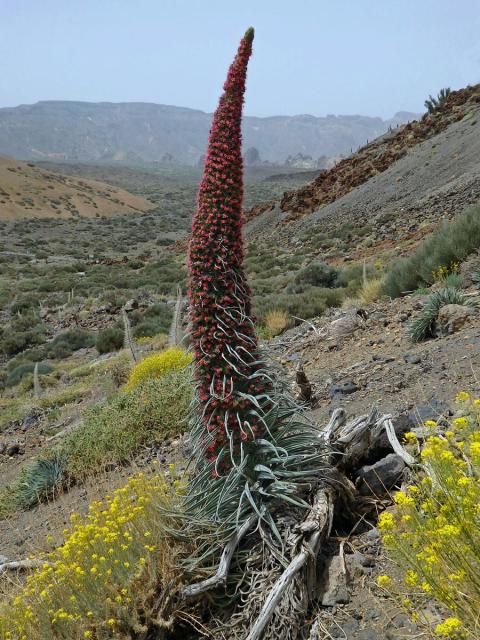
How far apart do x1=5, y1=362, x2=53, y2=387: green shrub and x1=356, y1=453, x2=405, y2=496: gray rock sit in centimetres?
1328

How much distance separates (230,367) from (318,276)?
14.1 meters

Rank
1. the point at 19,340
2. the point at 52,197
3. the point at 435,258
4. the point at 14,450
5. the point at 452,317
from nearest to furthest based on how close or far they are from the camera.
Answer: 1. the point at 452,317
2. the point at 14,450
3. the point at 435,258
4. the point at 19,340
5. the point at 52,197

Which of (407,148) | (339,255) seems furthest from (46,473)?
(407,148)

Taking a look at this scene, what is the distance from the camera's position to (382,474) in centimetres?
354

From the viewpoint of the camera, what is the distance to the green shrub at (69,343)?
57.5 feet

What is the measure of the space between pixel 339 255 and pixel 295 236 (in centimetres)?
981

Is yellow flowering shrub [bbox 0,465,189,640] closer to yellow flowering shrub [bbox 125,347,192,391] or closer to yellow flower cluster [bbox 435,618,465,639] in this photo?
yellow flower cluster [bbox 435,618,465,639]

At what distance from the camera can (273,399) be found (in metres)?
3.32

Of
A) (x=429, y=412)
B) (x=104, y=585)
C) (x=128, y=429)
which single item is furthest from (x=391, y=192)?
(x=104, y=585)

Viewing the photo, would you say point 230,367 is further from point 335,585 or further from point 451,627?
point 451,627

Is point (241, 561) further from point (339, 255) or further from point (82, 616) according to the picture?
point (339, 255)

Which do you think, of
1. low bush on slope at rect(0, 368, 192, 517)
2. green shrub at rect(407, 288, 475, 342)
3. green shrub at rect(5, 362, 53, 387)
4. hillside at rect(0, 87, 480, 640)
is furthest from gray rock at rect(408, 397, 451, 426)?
green shrub at rect(5, 362, 53, 387)

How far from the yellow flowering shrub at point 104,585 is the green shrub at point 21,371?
1274 centimetres

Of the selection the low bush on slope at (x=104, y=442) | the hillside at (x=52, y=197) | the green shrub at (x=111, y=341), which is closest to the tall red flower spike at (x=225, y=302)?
the low bush on slope at (x=104, y=442)
